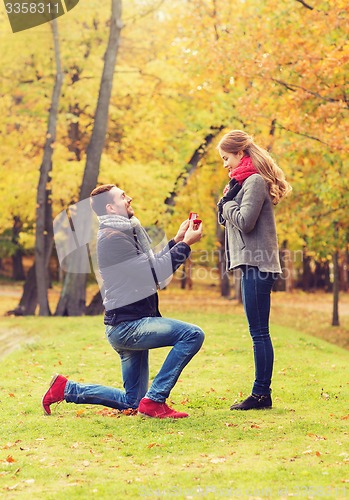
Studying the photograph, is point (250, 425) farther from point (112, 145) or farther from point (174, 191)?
point (112, 145)

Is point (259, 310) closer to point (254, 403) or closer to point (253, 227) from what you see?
point (253, 227)

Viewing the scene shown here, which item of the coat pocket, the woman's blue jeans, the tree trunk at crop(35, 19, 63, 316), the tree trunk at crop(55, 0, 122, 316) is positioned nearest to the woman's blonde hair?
the coat pocket

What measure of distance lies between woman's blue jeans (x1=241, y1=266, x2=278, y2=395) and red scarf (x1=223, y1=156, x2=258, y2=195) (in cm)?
76

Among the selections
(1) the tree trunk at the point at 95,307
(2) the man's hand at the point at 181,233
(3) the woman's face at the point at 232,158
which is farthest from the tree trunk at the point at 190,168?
(2) the man's hand at the point at 181,233

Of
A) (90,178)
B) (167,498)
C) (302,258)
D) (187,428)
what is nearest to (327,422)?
(187,428)

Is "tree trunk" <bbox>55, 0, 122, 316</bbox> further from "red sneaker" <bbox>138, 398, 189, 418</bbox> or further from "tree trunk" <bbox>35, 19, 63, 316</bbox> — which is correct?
"red sneaker" <bbox>138, 398, 189, 418</bbox>

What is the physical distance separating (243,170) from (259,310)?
3.90 feet

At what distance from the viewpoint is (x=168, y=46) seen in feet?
77.5

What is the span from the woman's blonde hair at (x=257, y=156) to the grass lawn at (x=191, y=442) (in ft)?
6.37

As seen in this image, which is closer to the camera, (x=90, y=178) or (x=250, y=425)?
(x=250, y=425)

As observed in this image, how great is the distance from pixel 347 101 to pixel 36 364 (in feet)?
25.2

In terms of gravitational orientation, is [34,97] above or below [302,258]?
above

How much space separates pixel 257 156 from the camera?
6.38 metres

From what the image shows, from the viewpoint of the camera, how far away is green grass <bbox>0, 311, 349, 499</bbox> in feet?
14.7
